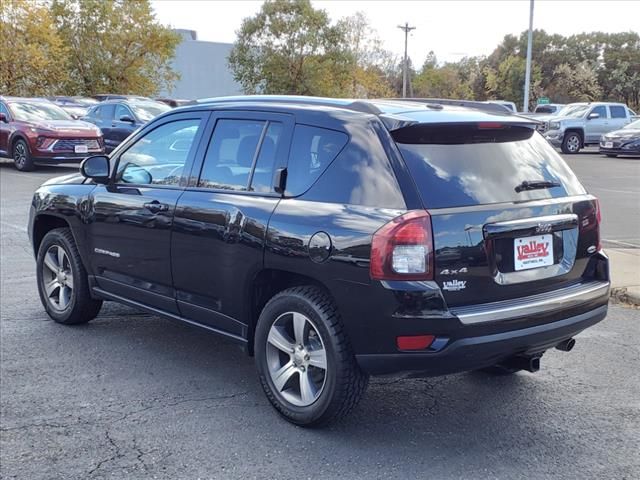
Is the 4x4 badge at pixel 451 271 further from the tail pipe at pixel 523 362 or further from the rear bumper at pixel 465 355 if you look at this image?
the tail pipe at pixel 523 362

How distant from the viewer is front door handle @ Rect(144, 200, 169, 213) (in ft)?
15.5

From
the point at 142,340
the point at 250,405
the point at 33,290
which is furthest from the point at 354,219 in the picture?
the point at 33,290

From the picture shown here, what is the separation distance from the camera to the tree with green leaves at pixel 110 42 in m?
36.0

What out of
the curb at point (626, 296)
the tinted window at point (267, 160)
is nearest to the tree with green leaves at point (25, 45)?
the curb at point (626, 296)

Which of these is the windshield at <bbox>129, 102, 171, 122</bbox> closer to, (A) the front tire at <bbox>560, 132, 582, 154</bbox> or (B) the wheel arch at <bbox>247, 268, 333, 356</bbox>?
(A) the front tire at <bbox>560, 132, 582, 154</bbox>

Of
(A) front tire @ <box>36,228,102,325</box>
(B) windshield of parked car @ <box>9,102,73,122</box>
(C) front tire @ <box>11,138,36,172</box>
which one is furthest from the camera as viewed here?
(B) windshield of parked car @ <box>9,102,73,122</box>

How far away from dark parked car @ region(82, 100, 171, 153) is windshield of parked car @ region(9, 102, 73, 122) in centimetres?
155

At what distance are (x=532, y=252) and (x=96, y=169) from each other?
10.7ft

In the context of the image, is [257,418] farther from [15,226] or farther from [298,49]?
[298,49]

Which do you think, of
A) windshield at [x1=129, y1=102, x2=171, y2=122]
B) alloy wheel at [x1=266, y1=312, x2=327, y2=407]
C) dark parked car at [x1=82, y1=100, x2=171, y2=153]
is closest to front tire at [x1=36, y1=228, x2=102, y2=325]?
alloy wheel at [x1=266, y1=312, x2=327, y2=407]

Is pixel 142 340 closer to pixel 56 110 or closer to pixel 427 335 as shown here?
pixel 427 335

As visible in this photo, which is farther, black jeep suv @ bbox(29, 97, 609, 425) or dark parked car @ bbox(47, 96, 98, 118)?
dark parked car @ bbox(47, 96, 98, 118)

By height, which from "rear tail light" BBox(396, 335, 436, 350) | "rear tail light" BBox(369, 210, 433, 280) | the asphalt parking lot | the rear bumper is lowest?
the asphalt parking lot

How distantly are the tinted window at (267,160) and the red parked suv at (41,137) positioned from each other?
13.1 metres
